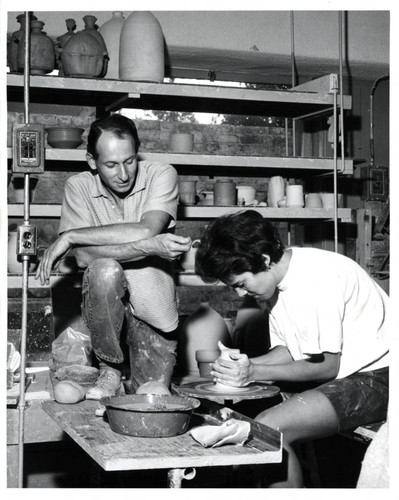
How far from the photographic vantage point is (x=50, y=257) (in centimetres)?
328

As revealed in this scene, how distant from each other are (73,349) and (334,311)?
4.54 feet

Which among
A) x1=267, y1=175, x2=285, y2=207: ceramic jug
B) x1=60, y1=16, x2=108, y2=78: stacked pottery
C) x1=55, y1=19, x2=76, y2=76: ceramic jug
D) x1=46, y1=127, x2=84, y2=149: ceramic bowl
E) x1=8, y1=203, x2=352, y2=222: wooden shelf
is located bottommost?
x1=8, y1=203, x2=352, y2=222: wooden shelf

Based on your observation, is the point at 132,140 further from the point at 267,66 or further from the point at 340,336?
the point at 267,66

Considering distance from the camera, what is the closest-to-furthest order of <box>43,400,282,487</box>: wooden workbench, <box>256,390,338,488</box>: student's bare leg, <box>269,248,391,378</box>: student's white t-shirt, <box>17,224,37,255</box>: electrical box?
<box>43,400,282,487</box>: wooden workbench, <box>256,390,338,488</box>: student's bare leg, <box>269,248,391,378</box>: student's white t-shirt, <box>17,224,37,255</box>: electrical box

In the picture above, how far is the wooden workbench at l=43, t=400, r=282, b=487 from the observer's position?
2.08 meters

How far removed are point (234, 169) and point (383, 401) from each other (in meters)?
2.50

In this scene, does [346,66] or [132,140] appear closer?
[132,140]

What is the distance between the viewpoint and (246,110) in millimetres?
5523

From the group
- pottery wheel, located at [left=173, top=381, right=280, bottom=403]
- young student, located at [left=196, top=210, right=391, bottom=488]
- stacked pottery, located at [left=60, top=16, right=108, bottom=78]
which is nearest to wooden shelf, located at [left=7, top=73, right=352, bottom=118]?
stacked pottery, located at [left=60, top=16, right=108, bottom=78]

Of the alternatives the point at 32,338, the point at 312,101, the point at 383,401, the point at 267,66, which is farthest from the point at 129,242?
the point at 267,66

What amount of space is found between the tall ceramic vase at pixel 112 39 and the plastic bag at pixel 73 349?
188 cm

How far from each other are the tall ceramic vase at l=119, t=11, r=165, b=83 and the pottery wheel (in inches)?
93.2

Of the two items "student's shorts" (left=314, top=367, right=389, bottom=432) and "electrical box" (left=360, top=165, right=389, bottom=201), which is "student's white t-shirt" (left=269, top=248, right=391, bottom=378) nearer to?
"student's shorts" (left=314, top=367, right=389, bottom=432)

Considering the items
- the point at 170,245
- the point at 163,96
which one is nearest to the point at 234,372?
the point at 170,245
